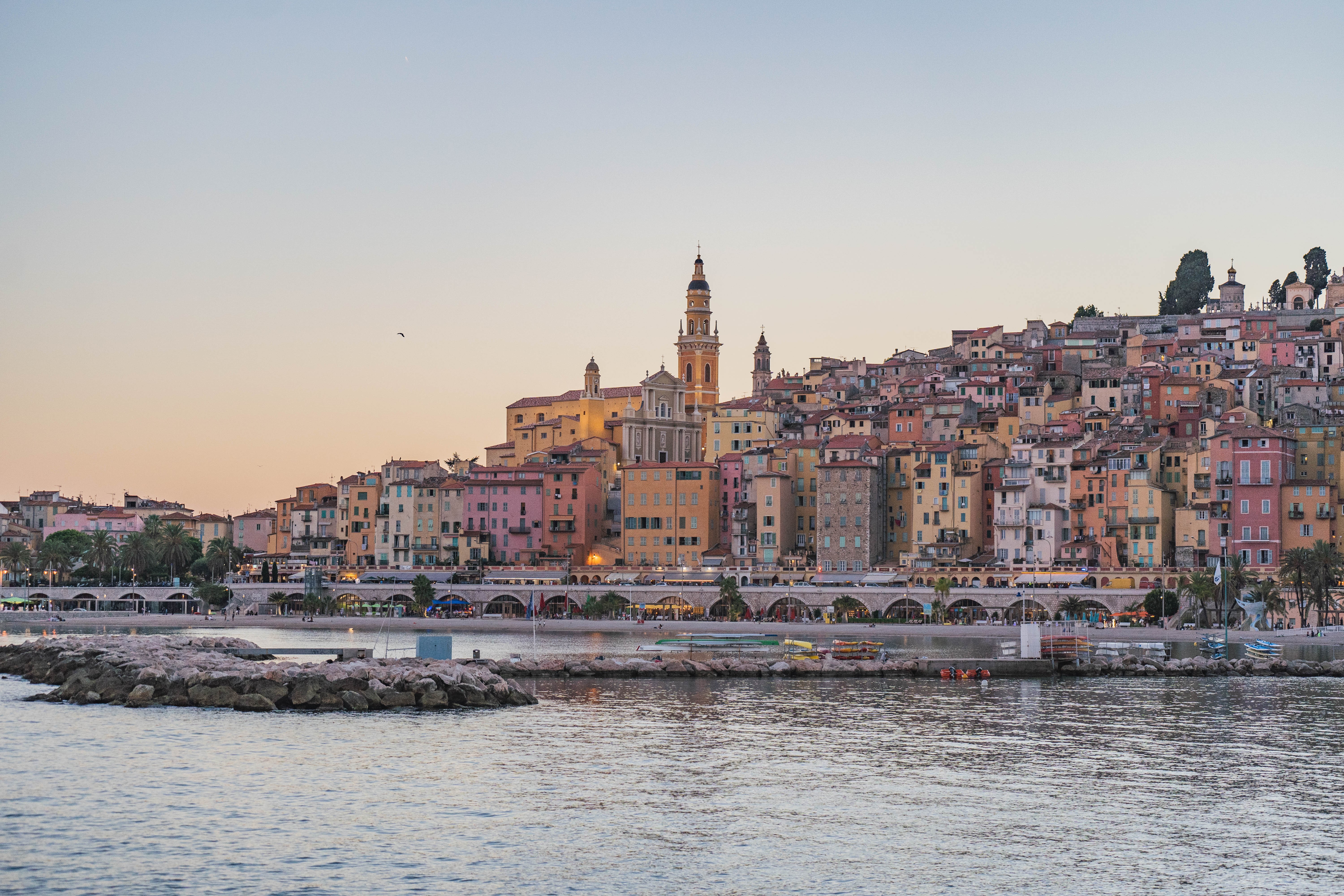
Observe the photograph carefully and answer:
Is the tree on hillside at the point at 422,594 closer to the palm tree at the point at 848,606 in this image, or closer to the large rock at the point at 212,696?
the palm tree at the point at 848,606

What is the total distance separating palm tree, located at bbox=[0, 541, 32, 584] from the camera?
125312 mm

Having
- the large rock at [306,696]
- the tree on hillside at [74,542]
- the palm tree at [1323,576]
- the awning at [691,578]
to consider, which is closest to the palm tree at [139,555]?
the tree on hillside at [74,542]

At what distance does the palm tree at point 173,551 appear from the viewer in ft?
427

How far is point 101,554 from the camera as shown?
125 metres

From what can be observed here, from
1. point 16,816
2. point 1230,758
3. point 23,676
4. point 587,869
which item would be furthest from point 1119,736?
point 23,676

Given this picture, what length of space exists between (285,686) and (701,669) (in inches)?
697

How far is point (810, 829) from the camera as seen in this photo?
2778cm

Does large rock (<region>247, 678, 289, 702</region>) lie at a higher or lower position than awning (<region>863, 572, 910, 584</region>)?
lower

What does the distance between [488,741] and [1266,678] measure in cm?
3594

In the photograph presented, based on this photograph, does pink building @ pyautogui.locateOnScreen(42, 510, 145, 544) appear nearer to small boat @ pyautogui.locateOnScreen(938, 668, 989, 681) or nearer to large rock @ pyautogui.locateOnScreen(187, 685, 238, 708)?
large rock @ pyautogui.locateOnScreen(187, 685, 238, 708)

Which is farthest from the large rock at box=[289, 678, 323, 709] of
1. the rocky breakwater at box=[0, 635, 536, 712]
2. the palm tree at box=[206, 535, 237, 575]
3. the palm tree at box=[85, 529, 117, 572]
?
the palm tree at box=[206, 535, 237, 575]

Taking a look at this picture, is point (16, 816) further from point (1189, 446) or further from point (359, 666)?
point (1189, 446)

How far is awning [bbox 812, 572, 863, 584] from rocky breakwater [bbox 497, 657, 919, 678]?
38553 millimetres

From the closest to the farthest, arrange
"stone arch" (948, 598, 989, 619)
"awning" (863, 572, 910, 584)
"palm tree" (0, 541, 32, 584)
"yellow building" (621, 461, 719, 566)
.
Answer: "stone arch" (948, 598, 989, 619) < "awning" (863, 572, 910, 584) < "yellow building" (621, 461, 719, 566) < "palm tree" (0, 541, 32, 584)
